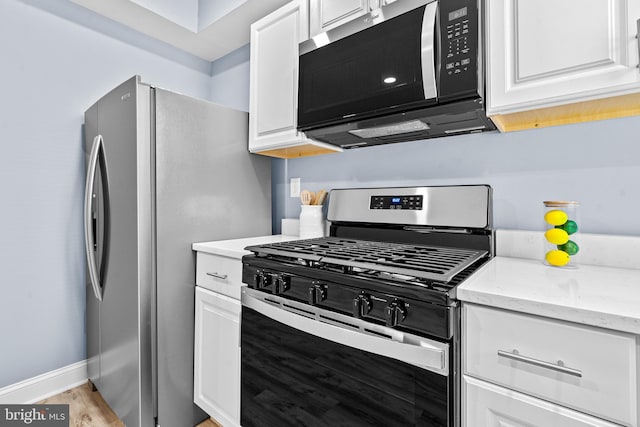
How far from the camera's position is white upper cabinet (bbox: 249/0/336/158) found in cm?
171

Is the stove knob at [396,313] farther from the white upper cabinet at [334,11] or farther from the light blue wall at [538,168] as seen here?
the white upper cabinet at [334,11]

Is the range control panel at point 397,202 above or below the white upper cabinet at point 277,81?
below

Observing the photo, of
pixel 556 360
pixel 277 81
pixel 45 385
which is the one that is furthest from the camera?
pixel 45 385

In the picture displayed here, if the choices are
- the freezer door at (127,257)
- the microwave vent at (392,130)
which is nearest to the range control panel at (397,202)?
the microwave vent at (392,130)

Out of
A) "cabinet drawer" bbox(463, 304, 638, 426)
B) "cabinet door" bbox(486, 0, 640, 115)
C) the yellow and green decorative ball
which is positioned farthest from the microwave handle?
"cabinet drawer" bbox(463, 304, 638, 426)

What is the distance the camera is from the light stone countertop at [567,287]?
0.69 meters

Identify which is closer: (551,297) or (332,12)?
(551,297)

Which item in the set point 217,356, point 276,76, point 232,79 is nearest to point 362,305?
point 217,356

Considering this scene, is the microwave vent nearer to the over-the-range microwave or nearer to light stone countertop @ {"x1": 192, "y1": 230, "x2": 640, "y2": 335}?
the over-the-range microwave

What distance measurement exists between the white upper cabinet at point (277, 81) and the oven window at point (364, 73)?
125mm

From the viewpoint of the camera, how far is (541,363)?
74 centimetres

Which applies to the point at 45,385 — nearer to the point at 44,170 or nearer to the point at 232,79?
the point at 44,170

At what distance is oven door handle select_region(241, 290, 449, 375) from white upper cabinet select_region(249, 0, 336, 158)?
3.10 ft

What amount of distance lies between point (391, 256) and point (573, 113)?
0.85 meters
